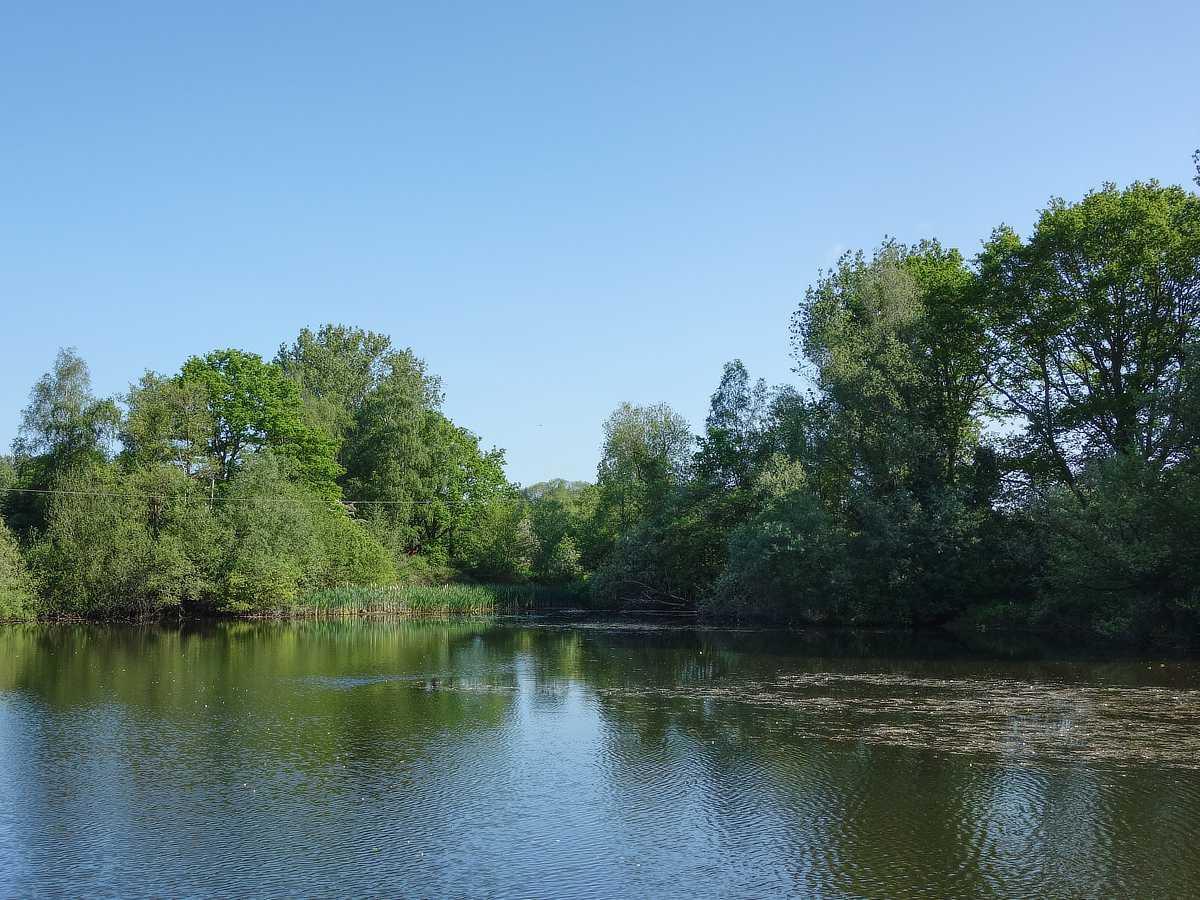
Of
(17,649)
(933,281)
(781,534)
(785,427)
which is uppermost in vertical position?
(933,281)

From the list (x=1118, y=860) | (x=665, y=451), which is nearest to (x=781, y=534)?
(x=665, y=451)

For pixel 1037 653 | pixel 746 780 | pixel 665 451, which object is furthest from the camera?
pixel 665 451

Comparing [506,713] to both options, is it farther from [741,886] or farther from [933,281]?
[933,281]

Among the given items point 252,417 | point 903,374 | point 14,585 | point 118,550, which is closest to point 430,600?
point 252,417

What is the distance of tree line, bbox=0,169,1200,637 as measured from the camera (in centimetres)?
3459

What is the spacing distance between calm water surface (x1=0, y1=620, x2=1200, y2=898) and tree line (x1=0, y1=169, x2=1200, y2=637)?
46.2 ft

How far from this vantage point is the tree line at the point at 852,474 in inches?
1362

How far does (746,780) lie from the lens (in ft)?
43.4

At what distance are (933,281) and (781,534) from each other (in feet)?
52.3

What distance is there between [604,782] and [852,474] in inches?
1327

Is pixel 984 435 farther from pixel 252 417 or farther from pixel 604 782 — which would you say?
pixel 252 417

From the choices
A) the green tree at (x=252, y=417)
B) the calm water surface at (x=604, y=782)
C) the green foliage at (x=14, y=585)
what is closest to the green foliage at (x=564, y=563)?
Answer: the green tree at (x=252, y=417)

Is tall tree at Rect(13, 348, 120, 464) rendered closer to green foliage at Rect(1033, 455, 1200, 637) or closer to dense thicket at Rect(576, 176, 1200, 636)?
dense thicket at Rect(576, 176, 1200, 636)

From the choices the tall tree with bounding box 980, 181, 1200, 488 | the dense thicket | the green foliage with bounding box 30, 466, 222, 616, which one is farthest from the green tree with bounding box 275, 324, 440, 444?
the tall tree with bounding box 980, 181, 1200, 488
